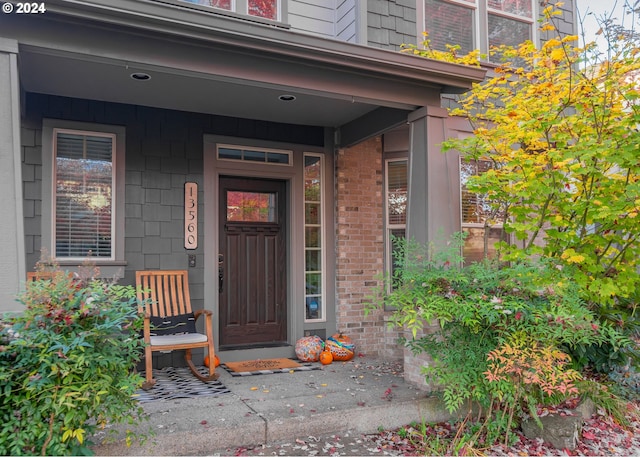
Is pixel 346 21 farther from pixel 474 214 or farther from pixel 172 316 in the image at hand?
pixel 172 316

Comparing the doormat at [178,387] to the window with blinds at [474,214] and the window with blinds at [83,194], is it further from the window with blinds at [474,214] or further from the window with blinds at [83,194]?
the window with blinds at [474,214]

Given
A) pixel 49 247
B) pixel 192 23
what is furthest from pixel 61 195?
pixel 192 23

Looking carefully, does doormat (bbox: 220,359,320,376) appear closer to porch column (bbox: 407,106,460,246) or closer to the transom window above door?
porch column (bbox: 407,106,460,246)

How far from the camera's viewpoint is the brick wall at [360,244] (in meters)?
5.99

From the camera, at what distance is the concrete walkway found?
3227 mm

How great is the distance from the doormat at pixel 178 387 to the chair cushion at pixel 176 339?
1.23ft

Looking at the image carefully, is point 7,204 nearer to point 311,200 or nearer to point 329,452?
point 329,452

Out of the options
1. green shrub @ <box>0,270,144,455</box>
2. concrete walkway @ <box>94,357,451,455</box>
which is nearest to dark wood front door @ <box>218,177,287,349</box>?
concrete walkway @ <box>94,357,451,455</box>

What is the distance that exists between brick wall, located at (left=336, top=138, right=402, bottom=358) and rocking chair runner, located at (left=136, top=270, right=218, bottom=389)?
5.90 feet

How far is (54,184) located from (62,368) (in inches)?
112

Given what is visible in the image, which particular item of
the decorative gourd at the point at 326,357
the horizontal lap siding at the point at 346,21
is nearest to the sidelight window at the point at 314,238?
the decorative gourd at the point at 326,357

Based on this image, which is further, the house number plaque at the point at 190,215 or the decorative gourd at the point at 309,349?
the decorative gourd at the point at 309,349

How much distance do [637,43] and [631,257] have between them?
1.99m

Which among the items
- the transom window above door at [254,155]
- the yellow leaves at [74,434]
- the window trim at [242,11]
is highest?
the window trim at [242,11]
